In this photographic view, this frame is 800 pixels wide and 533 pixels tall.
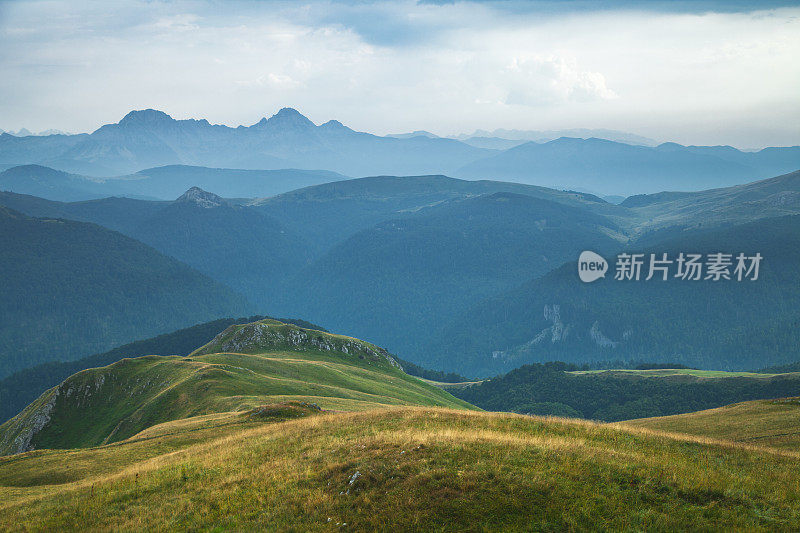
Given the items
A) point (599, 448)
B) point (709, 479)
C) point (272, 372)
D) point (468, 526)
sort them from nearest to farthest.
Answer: point (468, 526), point (709, 479), point (599, 448), point (272, 372)

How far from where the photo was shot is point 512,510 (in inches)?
792

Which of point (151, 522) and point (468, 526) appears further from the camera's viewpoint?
point (151, 522)

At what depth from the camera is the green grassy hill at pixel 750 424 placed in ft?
131

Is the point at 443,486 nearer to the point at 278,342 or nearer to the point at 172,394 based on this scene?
the point at 172,394

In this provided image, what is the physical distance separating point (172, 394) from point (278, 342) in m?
73.0

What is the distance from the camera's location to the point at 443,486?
859 inches

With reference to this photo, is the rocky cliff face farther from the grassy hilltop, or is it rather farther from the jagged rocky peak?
the grassy hilltop

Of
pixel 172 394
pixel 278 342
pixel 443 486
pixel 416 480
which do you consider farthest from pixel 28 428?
pixel 443 486

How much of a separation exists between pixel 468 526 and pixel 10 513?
2619cm

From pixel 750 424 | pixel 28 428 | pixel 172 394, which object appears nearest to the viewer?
pixel 750 424

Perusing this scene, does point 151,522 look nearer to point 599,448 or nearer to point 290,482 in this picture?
point 290,482

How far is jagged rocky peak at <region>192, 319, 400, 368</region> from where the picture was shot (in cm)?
15288

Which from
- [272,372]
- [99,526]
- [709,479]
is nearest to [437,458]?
[709,479]

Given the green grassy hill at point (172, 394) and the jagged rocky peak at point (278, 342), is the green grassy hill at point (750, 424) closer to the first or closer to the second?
the green grassy hill at point (172, 394)
